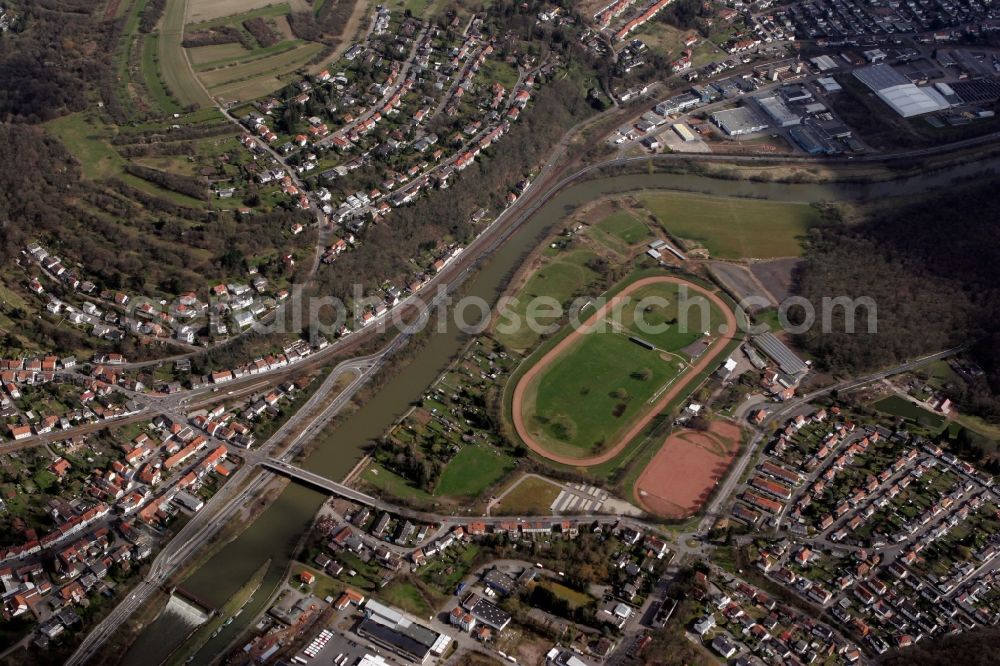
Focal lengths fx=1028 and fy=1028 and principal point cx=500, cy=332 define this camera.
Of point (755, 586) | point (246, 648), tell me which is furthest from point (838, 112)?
point (246, 648)

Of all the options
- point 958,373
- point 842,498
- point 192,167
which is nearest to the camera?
point 842,498

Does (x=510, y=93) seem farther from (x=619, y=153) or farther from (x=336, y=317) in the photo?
(x=336, y=317)

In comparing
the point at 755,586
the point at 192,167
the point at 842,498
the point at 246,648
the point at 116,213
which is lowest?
the point at 246,648

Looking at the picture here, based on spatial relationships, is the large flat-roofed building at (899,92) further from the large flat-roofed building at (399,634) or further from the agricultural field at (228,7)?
the large flat-roofed building at (399,634)

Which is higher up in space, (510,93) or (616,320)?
(510,93)

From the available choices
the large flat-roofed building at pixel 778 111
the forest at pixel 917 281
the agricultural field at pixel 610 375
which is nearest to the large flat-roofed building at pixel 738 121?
the large flat-roofed building at pixel 778 111

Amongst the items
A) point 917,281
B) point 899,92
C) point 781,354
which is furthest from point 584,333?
point 899,92

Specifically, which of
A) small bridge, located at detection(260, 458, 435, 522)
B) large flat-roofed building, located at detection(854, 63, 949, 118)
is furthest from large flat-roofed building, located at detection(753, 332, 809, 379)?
large flat-roofed building, located at detection(854, 63, 949, 118)

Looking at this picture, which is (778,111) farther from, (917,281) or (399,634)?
(399,634)

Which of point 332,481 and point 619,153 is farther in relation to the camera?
point 619,153
